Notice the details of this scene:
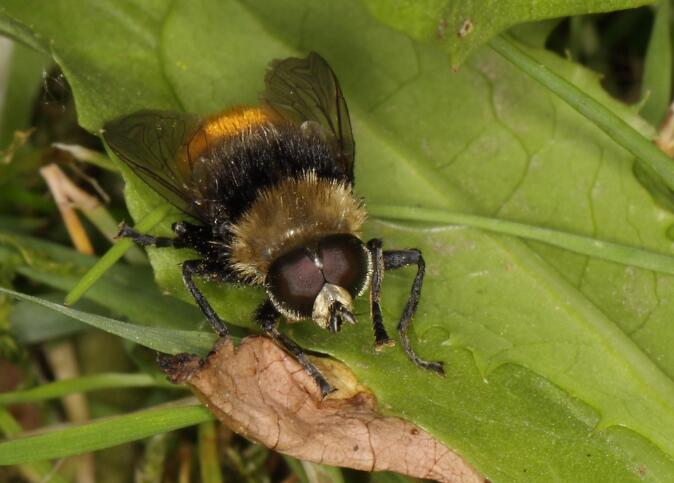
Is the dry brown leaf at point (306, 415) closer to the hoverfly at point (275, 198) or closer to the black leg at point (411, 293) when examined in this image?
the hoverfly at point (275, 198)

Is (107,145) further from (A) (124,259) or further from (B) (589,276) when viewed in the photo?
(B) (589,276)

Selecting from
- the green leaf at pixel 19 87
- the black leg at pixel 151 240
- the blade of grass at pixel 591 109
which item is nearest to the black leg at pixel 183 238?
the black leg at pixel 151 240

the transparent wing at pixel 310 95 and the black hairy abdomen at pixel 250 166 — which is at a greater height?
Result: the transparent wing at pixel 310 95

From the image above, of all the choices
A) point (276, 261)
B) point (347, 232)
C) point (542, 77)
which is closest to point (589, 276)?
point (542, 77)

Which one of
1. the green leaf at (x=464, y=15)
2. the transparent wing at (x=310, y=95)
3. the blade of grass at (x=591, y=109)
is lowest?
the transparent wing at (x=310, y=95)

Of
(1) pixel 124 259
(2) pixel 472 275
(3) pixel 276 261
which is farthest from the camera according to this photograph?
(1) pixel 124 259

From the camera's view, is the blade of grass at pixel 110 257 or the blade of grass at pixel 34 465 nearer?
the blade of grass at pixel 110 257
